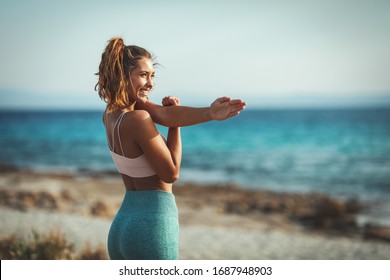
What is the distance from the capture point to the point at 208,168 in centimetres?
1786

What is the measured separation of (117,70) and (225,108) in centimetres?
47

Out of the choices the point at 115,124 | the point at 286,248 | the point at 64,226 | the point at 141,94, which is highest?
the point at 141,94

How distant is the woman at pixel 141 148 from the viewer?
1.79m

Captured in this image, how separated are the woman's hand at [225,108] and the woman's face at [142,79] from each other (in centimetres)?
32

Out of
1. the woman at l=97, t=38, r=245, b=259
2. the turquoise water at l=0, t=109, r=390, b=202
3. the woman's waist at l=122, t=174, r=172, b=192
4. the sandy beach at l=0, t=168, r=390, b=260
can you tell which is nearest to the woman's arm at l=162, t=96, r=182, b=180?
the woman at l=97, t=38, r=245, b=259

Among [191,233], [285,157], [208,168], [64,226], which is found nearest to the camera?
[64,226]

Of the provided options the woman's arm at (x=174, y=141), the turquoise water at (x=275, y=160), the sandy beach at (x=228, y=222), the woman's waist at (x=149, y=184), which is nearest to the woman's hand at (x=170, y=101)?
the woman's arm at (x=174, y=141)

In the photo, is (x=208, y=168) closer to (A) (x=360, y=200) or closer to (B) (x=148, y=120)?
(A) (x=360, y=200)

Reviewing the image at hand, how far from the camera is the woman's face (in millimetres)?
1878

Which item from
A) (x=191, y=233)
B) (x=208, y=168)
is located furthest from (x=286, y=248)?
(x=208, y=168)

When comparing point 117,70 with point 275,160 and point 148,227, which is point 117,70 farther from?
point 275,160

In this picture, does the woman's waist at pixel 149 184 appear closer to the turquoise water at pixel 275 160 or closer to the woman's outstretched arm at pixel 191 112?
the woman's outstretched arm at pixel 191 112

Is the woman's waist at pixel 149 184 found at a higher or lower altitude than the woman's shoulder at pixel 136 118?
lower
